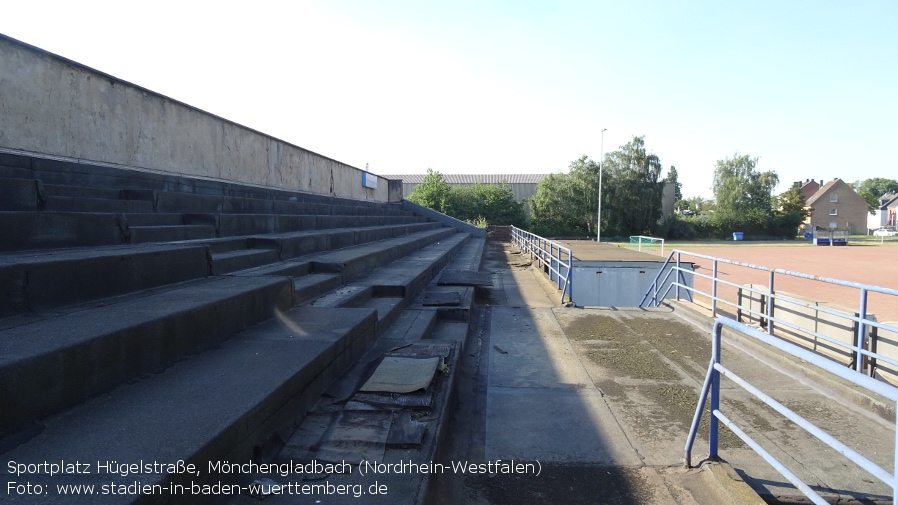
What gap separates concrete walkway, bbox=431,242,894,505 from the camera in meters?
3.02

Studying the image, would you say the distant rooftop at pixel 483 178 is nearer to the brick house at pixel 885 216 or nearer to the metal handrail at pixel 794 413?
the metal handrail at pixel 794 413

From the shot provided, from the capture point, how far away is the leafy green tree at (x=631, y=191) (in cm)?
5081

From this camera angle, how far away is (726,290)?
16.8 metres

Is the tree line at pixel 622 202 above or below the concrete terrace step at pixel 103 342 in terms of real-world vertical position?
above

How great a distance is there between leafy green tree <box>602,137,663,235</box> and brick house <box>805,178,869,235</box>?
1603 inches

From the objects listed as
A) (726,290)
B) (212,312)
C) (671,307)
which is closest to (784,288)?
(726,290)

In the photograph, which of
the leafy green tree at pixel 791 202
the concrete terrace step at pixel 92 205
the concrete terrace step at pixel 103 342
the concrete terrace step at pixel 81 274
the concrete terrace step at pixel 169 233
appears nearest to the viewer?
the concrete terrace step at pixel 103 342

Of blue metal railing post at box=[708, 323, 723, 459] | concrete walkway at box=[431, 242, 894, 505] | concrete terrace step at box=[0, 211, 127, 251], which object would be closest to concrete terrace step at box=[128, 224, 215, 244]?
concrete terrace step at box=[0, 211, 127, 251]

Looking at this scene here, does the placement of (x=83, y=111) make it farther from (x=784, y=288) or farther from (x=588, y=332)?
(x=784, y=288)

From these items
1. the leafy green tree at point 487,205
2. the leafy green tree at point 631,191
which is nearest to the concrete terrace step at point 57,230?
the leafy green tree at point 487,205

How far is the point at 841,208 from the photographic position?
244 feet

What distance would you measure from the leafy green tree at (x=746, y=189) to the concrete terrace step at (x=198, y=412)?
64134mm

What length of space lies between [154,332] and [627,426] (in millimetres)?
3463

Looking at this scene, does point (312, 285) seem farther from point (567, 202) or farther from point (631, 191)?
point (631, 191)
